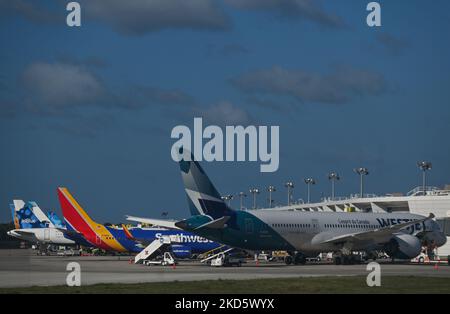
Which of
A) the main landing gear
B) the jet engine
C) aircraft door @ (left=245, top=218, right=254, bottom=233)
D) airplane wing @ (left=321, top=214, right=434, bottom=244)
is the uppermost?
aircraft door @ (left=245, top=218, right=254, bottom=233)

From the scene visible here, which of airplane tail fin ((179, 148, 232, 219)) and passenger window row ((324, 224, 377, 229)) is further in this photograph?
passenger window row ((324, 224, 377, 229))

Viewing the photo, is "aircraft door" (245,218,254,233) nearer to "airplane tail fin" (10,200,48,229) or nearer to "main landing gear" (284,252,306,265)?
"main landing gear" (284,252,306,265)

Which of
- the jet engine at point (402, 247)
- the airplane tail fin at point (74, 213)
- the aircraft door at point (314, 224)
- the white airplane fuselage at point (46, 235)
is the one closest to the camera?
A: the aircraft door at point (314, 224)

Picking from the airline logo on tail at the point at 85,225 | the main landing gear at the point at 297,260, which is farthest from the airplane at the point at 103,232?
the main landing gear at the point at 297,260

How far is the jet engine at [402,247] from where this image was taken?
72.7 m

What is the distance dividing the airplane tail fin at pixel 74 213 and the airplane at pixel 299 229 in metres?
27.6

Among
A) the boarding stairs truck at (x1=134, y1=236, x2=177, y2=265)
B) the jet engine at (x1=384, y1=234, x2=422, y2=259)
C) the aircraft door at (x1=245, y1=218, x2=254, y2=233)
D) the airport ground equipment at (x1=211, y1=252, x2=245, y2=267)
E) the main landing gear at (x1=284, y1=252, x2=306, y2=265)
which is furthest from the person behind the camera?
Result: the jet engine at (x1=384, y1=234, x2=422, y2=259)

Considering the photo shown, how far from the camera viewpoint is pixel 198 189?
6412 cm

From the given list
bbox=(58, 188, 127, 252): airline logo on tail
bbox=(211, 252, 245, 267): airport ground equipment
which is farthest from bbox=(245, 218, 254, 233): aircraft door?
bbox=(58, 188, 127, 252): airline logo on tail

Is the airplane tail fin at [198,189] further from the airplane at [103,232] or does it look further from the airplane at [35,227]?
the airplane at [35,227]

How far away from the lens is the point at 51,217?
383ft

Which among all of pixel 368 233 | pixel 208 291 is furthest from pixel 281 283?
pixel 368 233

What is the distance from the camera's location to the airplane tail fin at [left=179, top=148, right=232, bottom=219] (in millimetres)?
64125
